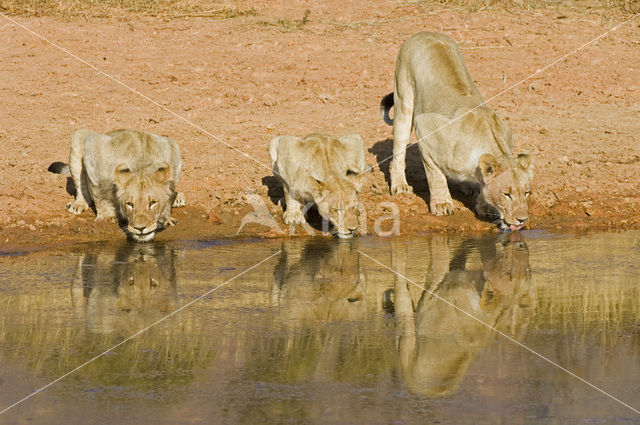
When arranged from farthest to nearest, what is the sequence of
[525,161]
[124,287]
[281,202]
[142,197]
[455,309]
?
[281,202] → [525,161] → [142,197] → [124,287] → [455,309]

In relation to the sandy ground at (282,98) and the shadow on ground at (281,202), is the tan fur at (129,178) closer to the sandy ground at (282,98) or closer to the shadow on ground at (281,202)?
the sandy ground at (282,98)

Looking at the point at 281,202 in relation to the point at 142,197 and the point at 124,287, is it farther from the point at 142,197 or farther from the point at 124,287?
the point at 124,287

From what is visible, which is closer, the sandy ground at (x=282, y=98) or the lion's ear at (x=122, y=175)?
the lion's ear at (x=122, y=175)

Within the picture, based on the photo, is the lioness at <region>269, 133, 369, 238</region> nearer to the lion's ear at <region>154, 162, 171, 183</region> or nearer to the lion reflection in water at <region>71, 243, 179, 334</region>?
the lion's ear at <region>154, 162, 171, 183</region>

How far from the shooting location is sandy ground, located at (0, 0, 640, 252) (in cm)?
1064

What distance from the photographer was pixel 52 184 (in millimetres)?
11648

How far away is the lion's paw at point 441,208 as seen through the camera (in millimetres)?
10461

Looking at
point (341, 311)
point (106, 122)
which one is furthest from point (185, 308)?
point (106, 122)

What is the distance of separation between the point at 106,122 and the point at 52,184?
2.59 m

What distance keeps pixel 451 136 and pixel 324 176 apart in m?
A: 1.47

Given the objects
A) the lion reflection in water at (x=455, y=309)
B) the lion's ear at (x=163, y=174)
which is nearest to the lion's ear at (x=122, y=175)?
the lion's ear at (x=163, y=174)

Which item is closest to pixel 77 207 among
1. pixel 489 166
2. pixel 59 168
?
pixel 59 168

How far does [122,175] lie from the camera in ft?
30.9

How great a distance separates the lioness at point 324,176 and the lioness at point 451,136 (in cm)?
80
